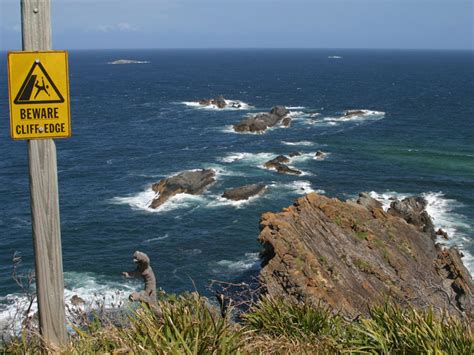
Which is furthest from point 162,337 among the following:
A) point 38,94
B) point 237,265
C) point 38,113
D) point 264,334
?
point 237,265

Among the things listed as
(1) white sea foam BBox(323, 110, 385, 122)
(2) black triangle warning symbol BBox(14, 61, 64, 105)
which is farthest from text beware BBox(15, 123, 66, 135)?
(1) white sea foam BBox(323, 110, 385, 122)

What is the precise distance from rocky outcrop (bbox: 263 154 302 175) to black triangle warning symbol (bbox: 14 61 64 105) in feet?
169

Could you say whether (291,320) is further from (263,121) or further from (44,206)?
(263,121)

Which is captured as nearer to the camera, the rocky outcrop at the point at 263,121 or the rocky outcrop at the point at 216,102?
the rocky outcrop at the point at 263,121

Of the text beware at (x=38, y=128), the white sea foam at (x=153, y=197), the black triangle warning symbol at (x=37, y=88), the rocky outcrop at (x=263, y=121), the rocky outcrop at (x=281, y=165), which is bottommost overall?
the white sea foam at (x=153, y=197)

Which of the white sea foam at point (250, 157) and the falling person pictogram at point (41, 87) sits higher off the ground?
the falling person pictogram at point (41, 87)

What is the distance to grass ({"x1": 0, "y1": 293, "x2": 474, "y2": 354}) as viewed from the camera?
6379mm

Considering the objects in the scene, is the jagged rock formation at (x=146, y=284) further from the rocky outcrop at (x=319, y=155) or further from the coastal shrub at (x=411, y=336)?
the rocky outcrop at (x=319, y=155)

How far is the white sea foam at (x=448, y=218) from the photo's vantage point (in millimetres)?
37891

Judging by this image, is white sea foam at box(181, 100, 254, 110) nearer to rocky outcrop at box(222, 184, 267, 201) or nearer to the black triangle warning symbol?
rocky outcrop at box(222, 184, 267, 201)

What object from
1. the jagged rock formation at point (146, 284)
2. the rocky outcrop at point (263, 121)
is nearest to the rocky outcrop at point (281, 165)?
the rocky outcrop at point (263, 121)

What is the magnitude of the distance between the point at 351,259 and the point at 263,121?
54404mm

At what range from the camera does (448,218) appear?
1730 inches

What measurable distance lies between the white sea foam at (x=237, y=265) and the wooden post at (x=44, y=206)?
29629mm
